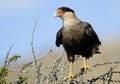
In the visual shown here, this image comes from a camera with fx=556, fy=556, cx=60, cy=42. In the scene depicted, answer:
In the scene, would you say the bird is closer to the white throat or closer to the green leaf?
the white throat

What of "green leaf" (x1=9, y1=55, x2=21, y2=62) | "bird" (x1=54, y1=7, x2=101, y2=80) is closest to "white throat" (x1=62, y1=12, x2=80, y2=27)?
"bird" (x1=54, y1=7, x2=101, y2=80)

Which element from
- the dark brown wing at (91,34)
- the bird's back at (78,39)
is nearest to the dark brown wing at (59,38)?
the bird's back at (78,39)

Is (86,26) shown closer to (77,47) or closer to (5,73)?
(77,47)

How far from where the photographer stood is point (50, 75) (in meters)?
8.11

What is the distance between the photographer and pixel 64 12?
37.4 feet

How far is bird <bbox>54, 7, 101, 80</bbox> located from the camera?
10961mm

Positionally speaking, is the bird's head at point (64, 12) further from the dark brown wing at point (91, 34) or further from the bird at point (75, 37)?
the dark brown wing at point (91, 34)

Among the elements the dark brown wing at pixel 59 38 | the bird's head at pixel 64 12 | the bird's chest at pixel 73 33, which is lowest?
the dark brown wing at pixel 59 38

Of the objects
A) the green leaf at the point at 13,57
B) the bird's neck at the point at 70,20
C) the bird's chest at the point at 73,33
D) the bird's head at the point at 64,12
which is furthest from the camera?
the bird's head at the point at 64,12

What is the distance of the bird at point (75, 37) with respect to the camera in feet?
36.0

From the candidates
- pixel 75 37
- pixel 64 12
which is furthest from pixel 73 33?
pixel 64 12

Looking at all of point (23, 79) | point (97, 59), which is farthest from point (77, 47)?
point (97, 59)

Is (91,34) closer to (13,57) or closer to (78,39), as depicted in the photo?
(78,39)

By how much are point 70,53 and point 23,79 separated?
281 cm
